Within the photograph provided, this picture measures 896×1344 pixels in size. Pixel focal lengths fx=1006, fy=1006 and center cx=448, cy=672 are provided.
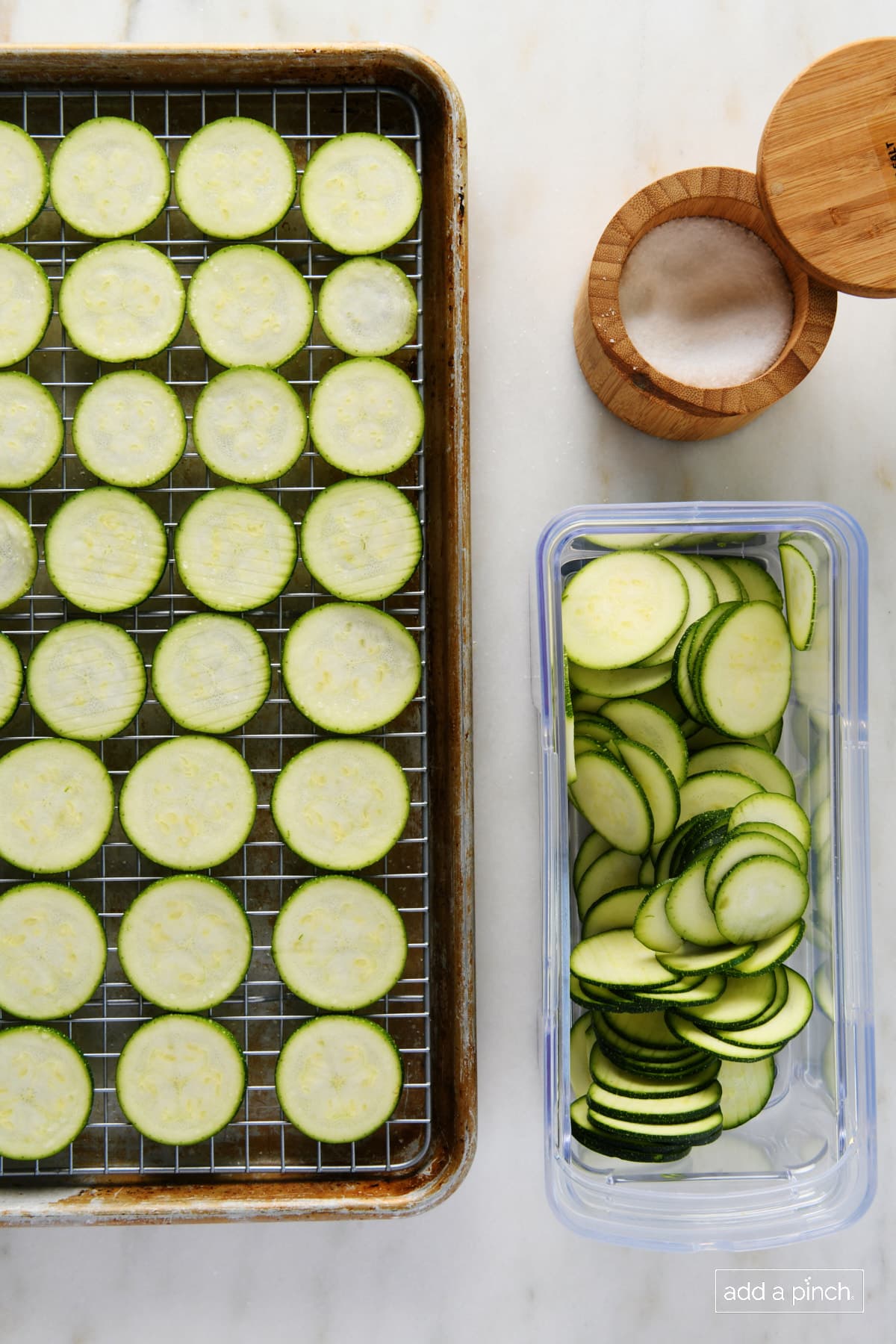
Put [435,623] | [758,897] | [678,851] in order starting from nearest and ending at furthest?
1. [758,897]
2. [678,851]
3. [435,623]

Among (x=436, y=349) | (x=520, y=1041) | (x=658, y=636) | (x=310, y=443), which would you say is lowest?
(x=520, y=1041)

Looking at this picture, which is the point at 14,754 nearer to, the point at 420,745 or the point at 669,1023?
the point at 420,745

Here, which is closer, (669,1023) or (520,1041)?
(669,1023)

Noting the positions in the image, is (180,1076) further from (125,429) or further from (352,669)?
(125,429)

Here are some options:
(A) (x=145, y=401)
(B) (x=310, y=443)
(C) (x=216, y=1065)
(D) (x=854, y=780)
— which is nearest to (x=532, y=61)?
(B) (x=310, y=443)

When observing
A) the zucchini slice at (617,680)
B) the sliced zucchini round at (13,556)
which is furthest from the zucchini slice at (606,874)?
the sliced zucchini round at (13,556)

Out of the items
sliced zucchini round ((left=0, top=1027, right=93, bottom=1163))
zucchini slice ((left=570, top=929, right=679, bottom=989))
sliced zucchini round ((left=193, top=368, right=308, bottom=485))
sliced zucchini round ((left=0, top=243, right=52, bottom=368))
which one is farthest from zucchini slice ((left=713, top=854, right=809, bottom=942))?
sliced zucchini round ((left=0, top=243, right=52, bottom=368))

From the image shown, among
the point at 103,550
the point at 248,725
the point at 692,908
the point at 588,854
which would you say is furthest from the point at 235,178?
the point at 692,908

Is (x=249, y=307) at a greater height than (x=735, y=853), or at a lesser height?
greater
